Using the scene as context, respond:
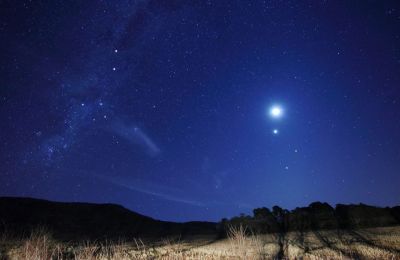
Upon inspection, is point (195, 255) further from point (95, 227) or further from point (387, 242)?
point (95, 227)

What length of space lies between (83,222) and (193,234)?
1609 cm

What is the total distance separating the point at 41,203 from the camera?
169 feet

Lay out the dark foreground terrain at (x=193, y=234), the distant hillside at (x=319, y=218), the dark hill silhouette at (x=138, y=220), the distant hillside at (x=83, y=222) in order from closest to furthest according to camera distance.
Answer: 1. the dark foreground terrain at (x=193, y=234)
2. the distant hillside at (x=319, y=218)
3. the dark hill silhouette at (x=138, y=220)
4. the distant hillside at (x=83, y=222)

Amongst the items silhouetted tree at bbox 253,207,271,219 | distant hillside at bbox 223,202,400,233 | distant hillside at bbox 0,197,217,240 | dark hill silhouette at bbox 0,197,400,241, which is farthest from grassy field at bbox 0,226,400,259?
distant hillside at bbox 0,197,217,240

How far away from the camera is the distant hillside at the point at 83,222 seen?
40469mm

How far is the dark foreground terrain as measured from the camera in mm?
21688

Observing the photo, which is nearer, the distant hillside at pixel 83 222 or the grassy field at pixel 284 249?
the grassy field at pixel 284 249

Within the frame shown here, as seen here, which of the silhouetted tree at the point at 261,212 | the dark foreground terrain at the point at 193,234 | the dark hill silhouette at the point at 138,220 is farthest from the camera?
the silhouetted tree at the point at 261,212

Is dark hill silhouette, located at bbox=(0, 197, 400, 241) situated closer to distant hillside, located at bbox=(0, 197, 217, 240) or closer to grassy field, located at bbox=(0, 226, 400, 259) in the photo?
distant hillside, located at bbox=(0, 197, 217, 240)

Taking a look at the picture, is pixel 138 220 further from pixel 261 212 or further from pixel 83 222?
pixel 261 212

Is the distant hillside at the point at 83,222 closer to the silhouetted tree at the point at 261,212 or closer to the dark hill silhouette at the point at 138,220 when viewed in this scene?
the dark hill silhouette at the point at 138,220

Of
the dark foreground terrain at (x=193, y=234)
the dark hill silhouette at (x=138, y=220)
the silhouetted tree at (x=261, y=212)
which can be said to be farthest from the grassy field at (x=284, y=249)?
the silhouetted tree at (x=261, y=212)

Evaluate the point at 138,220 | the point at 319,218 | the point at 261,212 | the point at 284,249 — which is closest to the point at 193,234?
the point at 261,212

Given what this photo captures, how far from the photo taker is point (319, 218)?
115 feet
